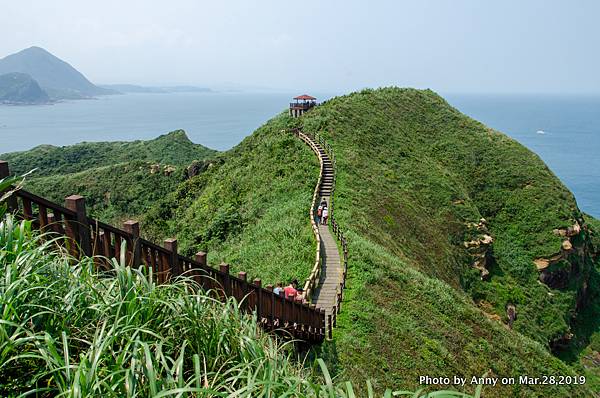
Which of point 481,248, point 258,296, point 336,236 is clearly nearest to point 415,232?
point 481,248

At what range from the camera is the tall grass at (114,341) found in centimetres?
282

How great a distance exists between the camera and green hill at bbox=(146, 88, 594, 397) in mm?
12477

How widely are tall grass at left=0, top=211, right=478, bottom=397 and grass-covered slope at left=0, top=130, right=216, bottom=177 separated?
253 ft

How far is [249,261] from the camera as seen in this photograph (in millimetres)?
16078

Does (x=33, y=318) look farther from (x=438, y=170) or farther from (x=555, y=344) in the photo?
(x=438, y=170)

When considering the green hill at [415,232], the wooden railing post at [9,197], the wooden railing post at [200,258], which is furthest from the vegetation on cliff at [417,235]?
the wooden railing post at [9,197]

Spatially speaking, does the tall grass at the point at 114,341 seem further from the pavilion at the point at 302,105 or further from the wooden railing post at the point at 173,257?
the pavilion at the point at 302,105

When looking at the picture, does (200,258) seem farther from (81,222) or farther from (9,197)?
(9,197)

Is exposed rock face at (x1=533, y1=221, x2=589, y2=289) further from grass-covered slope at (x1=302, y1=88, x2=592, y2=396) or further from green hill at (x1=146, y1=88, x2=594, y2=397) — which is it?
grass-covered slope at (x1=302, y1=88, x2=592, y2=396)

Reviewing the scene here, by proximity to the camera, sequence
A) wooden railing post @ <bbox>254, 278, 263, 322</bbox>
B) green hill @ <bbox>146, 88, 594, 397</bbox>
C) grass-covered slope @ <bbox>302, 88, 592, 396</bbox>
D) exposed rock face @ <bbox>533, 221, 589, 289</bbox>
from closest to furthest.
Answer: wooden railing post @ <bbox>254, 278, 263, 322</bbox>, grass-covered slope @ <bbox>302, 88, 592, 396</bbox>, green hill @ <bbox>146, 88, 594, 397</bbox>, exposed rock face @ <bbox>533, 221, 589, 289</bbox>

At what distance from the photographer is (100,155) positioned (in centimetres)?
8962

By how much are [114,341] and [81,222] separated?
71.5 inches

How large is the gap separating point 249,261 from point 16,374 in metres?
13.1

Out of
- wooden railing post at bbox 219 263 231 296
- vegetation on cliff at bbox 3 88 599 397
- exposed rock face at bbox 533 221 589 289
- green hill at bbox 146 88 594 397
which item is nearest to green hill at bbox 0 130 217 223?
vegetation on cliff at bbox 3 88 599 397
